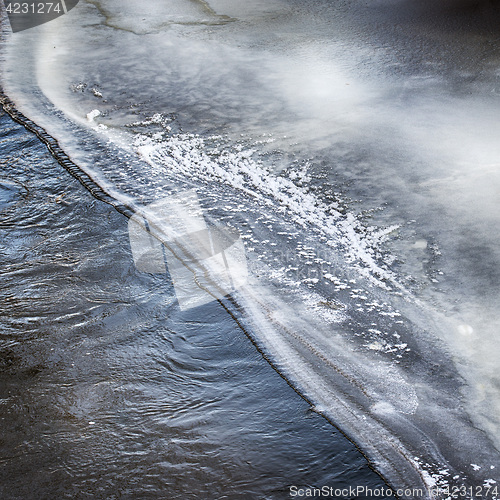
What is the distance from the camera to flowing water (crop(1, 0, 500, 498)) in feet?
6.80

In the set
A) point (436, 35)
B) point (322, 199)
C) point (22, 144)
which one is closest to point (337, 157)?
point (322, 199)

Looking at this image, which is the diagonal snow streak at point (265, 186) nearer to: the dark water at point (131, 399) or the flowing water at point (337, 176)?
the flowing water at point (337, 176)

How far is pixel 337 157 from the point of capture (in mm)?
3643

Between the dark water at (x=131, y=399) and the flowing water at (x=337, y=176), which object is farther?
the flowing water at (x=337, y=176)

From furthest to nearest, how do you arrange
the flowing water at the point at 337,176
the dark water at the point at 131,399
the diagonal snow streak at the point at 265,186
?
1. the diagonal snow streak at the point at 265,186
2. the flowing water at the point at 337,176
3. the dark water at the point at 131,399

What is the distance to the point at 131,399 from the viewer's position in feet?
6.67

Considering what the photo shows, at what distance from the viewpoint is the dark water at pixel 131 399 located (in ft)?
5.77

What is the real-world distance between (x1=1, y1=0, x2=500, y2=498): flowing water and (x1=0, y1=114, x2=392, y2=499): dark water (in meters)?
0.06

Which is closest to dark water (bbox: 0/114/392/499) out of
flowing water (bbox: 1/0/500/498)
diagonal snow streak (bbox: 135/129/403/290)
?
flowing water (bbox: 1/0/500/498)

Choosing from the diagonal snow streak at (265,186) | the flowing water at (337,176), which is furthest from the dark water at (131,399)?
the diagonal snow streak at (265,186)

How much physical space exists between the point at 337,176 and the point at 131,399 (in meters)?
2.00

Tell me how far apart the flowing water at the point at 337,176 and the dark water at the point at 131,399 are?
2.4 inches

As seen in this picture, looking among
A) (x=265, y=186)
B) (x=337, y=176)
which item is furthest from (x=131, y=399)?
(x=337, y=176)

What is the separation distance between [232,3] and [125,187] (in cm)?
498
